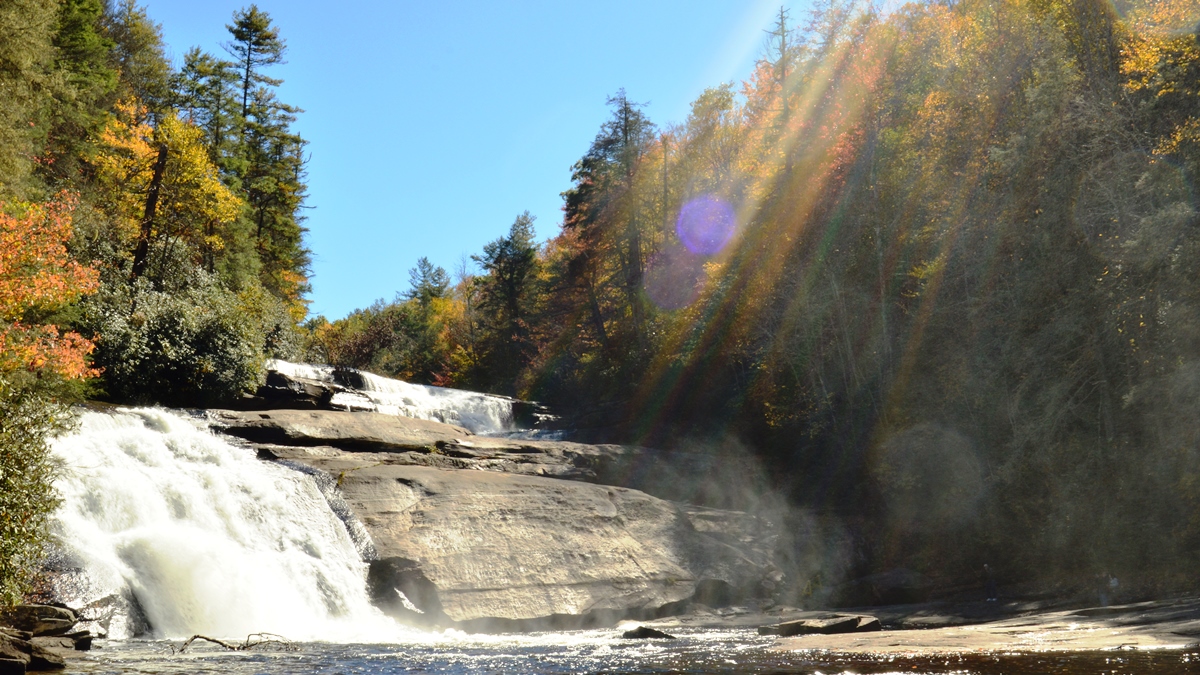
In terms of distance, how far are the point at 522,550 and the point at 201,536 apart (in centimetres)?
572

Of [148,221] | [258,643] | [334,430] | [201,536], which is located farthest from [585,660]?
[148,221]

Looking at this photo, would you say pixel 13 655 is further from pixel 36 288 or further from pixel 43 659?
pixel 36 288

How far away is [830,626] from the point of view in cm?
1142

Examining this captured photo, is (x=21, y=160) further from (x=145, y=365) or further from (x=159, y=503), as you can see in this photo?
(x=159, y=503)

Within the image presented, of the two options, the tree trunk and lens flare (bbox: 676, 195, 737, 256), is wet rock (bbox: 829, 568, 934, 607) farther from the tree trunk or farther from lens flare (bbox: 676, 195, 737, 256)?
the tree trunk

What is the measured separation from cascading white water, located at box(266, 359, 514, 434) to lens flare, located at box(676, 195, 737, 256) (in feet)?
37.7

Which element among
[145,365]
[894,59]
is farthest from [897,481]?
[145,365]

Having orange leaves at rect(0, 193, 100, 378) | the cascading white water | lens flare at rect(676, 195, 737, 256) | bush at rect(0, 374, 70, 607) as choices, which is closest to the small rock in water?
bush at rect(0, 374, 70, 607)

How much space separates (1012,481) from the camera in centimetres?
1877

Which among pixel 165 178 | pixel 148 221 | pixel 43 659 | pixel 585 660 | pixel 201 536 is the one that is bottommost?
pixel 585 660

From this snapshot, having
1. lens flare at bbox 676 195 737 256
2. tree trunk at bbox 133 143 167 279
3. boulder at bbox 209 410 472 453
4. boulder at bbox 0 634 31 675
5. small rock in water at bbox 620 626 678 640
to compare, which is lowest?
small rock in water at bbox 620 626 678 640

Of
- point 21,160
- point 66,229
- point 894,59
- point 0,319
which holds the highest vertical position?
point 894,59

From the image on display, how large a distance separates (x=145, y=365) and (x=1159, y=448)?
23.0 m

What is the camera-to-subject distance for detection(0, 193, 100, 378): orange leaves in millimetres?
14445
